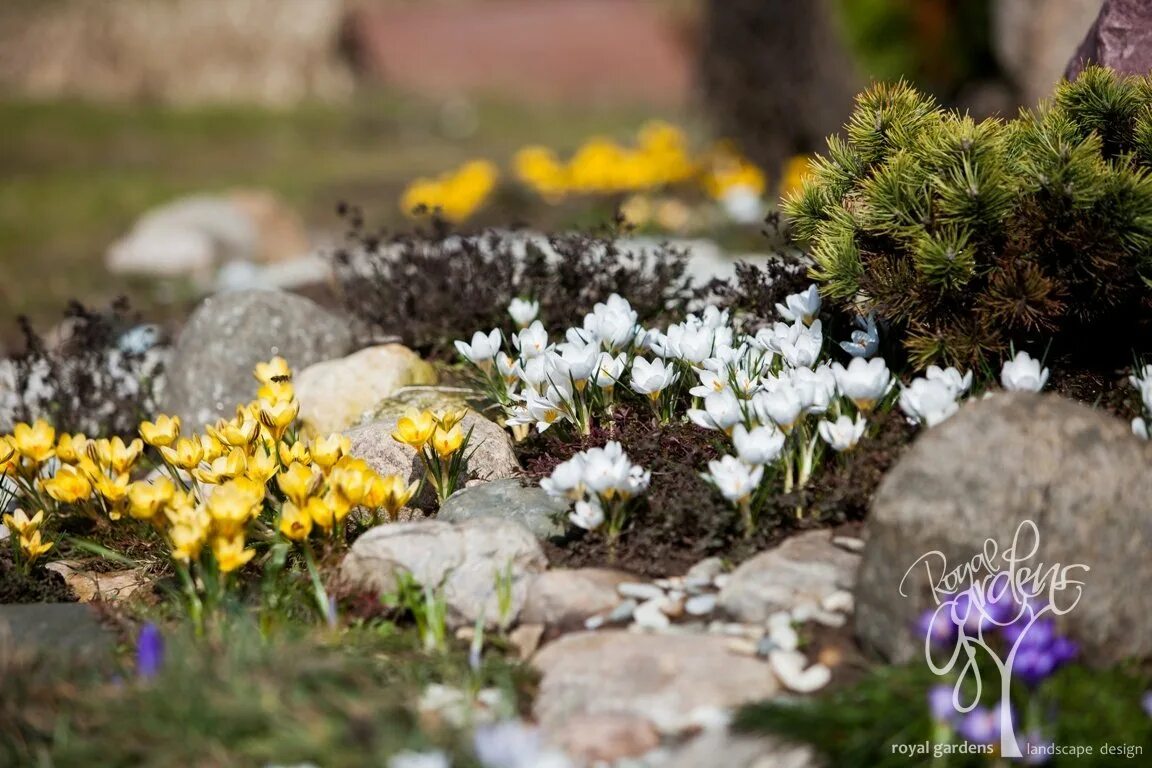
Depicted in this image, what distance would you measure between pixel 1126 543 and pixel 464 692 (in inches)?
65.2

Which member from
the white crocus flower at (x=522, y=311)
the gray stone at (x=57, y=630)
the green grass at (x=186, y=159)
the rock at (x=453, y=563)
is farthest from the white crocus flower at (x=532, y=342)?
the green grass at (x=186, y=159)

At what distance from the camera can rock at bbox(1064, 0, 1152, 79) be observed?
452 centimetres

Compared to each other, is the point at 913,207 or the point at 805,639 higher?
the point at 913,207

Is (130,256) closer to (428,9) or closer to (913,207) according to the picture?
(913,207)

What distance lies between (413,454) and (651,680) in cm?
151

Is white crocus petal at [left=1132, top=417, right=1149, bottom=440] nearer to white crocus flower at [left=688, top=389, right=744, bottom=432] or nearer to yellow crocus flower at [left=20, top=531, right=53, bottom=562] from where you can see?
white crocus flower at [left=688, top=389, right=744, bottom=432]

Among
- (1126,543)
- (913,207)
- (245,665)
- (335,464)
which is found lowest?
(245,665)

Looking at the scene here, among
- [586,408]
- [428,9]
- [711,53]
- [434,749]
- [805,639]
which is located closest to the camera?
[434,749]

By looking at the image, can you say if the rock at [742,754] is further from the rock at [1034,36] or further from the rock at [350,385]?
the rock at [1034,36]

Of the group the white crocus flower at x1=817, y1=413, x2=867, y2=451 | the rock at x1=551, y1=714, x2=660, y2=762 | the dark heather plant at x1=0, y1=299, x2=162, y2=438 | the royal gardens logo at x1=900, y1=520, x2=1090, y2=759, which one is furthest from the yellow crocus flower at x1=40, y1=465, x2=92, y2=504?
the royal gardens logo at x1=900, y1=520, x2=1090, y2=759

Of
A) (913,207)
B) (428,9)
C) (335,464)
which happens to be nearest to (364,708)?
(335,464)

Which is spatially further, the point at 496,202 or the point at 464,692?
the point at 496,202

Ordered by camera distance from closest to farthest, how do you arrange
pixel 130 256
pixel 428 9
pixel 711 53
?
pixel 130 256 < pixel 711 53 < pixel 428 9

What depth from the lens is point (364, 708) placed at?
106 inches
